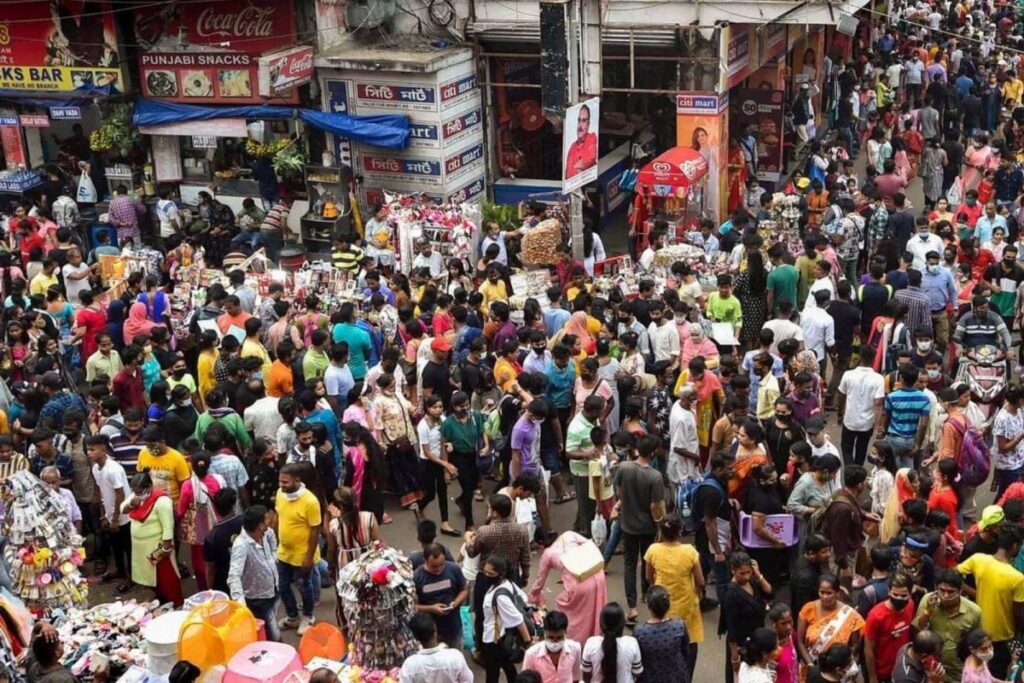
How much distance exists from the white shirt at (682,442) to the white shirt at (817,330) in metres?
2.37

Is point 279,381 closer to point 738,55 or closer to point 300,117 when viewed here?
point 300,117

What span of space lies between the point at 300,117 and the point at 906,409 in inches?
410

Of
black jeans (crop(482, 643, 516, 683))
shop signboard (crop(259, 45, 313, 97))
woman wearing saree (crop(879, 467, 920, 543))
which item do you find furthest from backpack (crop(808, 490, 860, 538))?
shop signboard (crop(259, 45, 313, 97))

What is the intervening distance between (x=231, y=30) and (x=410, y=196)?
3.42 meters

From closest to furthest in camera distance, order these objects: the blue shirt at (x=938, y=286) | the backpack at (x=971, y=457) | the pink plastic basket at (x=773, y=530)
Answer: the pink plastic basket at (x=773, y=530), the backpack at (x=971, y=457), the blue shirt at (x=938, y=286)

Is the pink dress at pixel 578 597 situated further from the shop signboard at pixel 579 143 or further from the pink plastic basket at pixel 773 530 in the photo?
the shop signboard at pixel 579 143

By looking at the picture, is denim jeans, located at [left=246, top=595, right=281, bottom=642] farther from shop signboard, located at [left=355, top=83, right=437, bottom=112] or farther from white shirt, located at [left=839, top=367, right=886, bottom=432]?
shop signboard, located at [left=355, top=83, right=437, bottom=112]

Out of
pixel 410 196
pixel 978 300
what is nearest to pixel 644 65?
pixel 410 196

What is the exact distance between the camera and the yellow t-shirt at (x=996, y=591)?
7.48 m

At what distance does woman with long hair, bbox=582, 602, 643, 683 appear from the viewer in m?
7.00

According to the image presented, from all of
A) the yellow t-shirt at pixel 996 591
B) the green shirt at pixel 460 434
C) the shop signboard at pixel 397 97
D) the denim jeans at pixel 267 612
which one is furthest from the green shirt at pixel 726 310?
the shop signboard at pixel 397 97

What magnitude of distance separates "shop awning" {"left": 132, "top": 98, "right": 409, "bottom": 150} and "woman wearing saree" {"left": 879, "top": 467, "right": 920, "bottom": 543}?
9946mm

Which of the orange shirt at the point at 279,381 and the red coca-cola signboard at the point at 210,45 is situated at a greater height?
the red coca-cola signboard at the point at 210,45

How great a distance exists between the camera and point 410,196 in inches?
679
